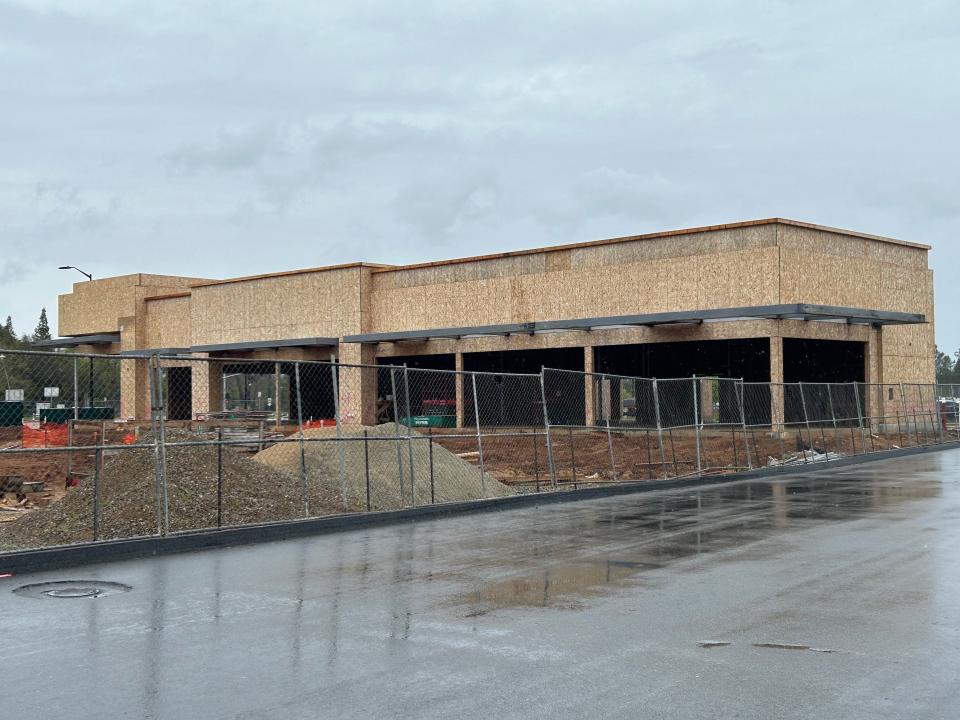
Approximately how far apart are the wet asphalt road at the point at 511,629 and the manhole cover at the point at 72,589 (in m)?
0.24

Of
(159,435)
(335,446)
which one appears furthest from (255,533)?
(335,446)

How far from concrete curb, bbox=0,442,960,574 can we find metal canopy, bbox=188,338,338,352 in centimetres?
3436

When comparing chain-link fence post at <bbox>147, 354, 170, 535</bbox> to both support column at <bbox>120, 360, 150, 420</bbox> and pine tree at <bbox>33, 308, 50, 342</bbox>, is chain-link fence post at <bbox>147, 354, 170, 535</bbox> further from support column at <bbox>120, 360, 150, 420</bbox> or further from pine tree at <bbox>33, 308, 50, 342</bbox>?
pine tree at <bbox>33, 308, 50, 342</bbox>

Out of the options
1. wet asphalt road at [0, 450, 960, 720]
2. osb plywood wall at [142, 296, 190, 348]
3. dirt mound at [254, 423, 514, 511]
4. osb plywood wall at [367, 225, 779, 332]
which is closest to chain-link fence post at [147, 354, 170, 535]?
wet asphalt road at [0, 450, 960, 720]

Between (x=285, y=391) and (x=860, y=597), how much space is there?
72548 millimetres

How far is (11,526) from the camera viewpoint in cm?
1659

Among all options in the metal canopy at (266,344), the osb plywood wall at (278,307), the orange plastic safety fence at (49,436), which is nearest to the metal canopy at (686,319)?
the metal canopy at (266,344)

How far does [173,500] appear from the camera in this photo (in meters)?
16.5

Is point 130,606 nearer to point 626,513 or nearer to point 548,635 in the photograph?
point 548,635

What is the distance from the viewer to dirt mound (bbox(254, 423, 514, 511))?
20.2 metres

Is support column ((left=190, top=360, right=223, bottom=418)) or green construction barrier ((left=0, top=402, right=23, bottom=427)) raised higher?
support column ((left=190, top=360, right=223, bottom=418))

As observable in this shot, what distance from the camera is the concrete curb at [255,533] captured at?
12781mm

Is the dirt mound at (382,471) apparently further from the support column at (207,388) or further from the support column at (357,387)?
the support column at (207,388)

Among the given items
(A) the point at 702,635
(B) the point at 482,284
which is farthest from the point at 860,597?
(B) the point at 482,284
